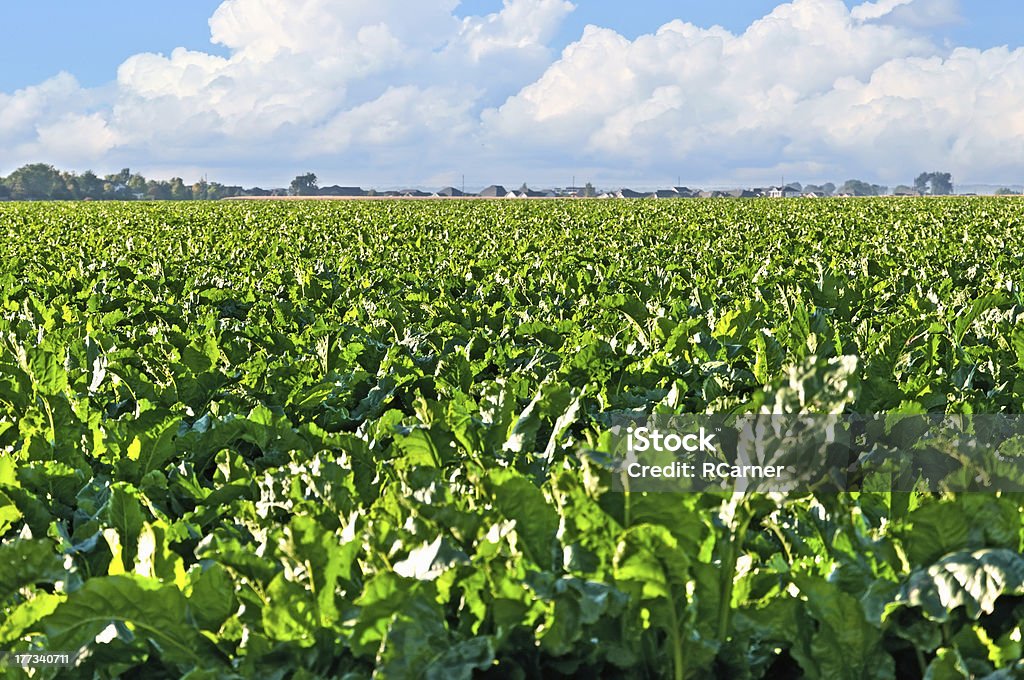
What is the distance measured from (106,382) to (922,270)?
6891 millimetres

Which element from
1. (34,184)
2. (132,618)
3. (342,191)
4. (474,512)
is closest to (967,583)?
(474,512)

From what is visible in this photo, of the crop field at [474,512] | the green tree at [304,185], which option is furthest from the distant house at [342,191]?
the crop field at [474,512]

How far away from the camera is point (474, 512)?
84.0 inches

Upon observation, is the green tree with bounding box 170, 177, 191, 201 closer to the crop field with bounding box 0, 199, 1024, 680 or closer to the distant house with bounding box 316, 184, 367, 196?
the distant house with bounding box 316, 184, 367, 196

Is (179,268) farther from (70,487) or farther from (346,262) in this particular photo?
(70,487)

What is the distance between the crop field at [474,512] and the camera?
1.88 meters

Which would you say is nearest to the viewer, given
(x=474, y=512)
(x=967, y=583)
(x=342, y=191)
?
(x=967, y=583)

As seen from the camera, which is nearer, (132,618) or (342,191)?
(132,618)

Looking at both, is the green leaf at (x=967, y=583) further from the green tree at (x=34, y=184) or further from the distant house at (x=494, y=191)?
the green tree at (x=34, y=184)

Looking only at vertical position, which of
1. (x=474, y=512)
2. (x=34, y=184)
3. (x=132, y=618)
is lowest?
(x=132, y=618)

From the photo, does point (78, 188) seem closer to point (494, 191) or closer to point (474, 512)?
point (494, 191)

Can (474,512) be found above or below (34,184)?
below

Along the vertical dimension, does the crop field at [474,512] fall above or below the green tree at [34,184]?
below

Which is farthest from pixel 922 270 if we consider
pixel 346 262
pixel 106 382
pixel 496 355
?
pixel 106 382
